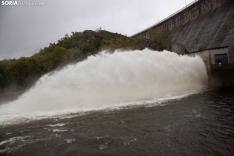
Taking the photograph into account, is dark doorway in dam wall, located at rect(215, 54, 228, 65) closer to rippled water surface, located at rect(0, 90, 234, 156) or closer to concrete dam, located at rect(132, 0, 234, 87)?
concrete dam, located at rect(132, 0, 234, 87)

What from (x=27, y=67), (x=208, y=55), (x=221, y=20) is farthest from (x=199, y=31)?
(x=27, y=67)

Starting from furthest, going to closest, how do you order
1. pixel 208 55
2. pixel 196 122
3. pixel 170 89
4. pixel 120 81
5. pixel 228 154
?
pixel 208 55 → pixel 170 89 → pixel 120 81 → pixel 196 122 → pixel 228 154

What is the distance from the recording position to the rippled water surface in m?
6.86

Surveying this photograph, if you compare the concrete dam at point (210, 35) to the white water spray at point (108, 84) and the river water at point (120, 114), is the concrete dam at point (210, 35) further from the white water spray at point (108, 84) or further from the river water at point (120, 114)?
the white water spray at point (108, 84)

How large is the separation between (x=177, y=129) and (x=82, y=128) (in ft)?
16.7

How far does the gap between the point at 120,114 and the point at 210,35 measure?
25.6 meters

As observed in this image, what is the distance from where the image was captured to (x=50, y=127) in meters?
10.1

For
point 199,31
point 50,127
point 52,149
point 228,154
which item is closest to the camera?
point 228,154

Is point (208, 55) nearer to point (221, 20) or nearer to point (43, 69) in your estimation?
point (221, 20)

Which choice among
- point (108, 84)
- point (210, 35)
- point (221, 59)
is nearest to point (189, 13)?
point (210, 35)

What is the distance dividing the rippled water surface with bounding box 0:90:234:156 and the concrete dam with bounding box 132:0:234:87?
12.2m

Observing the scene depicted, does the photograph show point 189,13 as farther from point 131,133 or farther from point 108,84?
point 131,133

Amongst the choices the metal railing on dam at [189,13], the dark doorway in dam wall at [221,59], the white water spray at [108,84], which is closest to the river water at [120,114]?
the white water spray at [108,84]

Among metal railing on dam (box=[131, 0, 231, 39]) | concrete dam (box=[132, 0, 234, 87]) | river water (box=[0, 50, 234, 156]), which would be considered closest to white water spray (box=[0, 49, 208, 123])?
river water (box=[0, 50, 234, 156])
